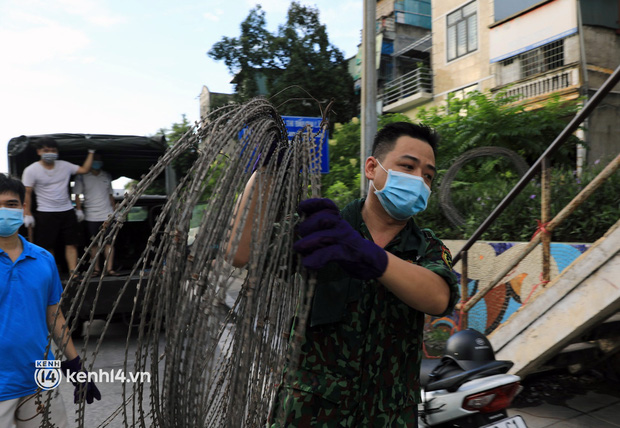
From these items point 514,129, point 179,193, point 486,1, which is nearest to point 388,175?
point 179,193

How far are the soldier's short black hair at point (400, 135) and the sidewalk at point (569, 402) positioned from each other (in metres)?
2.77

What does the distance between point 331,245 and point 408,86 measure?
19.8 meters

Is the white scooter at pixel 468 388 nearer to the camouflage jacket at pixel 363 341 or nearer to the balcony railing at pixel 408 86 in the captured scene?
the camouflage jacket at pixel 363 341

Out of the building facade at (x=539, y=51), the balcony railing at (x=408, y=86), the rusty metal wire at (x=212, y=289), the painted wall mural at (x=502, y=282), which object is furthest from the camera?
the balcony railing at (x=408, y=86)

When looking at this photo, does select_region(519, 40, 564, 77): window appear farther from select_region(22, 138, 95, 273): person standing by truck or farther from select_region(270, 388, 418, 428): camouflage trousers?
select_region(270, 388, 418, 428): camouflage trousers

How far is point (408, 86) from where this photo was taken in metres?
19.8

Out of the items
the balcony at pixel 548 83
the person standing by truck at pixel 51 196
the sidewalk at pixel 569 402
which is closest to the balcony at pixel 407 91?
the balcony at pixel 548 83

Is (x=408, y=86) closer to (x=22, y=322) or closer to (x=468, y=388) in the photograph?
(x=468, y=388)

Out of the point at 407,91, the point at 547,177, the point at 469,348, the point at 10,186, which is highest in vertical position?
the point at 407,91

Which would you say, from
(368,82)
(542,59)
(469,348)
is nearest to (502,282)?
(469,348)

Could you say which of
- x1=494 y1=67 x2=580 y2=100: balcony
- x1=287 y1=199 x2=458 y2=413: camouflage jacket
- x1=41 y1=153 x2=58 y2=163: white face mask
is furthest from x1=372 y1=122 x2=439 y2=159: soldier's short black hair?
x1=494 y1=67 x2=580 y2=100: balcony

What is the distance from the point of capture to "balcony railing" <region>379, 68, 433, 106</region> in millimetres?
18484

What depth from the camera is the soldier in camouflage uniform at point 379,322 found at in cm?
145

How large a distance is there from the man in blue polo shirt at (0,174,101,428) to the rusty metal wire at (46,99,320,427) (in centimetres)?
134
